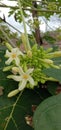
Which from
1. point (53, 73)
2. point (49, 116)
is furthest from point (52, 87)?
point (49, 116)

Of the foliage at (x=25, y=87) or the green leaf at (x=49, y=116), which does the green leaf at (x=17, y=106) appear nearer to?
the foliage at (x=25, y=87)

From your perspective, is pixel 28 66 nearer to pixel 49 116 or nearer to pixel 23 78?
pixel 23 78

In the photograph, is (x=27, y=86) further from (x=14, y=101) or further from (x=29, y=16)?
(x=29, y=16)

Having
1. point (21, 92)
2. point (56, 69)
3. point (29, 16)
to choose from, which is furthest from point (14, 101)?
point (29, 16)

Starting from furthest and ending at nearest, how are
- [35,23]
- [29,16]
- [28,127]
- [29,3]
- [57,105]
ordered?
[29,16] → [35,23] → [29,3] → [28,127] → [57,105]

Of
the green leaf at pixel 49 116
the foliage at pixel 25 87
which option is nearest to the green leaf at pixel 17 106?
the foliage at pixel 25 87

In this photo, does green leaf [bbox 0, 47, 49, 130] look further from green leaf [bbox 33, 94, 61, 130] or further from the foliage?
green leaf [bbox 33, 94, 61, 130]
